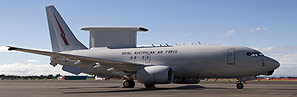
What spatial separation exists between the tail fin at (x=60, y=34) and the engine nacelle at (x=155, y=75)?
11773 mm

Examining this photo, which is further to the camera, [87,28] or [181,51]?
[87,28]

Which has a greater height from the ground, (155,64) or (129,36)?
(129,36)

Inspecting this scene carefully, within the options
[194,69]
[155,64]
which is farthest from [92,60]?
[194,69]

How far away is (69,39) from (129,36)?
886cm

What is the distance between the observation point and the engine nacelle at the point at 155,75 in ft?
78.3

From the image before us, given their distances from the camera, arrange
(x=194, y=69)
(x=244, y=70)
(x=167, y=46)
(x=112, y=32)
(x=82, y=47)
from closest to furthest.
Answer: (x=244, y=70), (x=194, y=69), (x=167, y=46), (x=82, y=47), (x=112, y=32)

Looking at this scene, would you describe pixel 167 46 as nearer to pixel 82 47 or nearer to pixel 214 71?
pixel 214 71

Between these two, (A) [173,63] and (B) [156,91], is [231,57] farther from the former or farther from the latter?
(B) [156,91]

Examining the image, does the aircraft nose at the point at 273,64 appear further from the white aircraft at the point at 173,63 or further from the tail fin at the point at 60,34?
the tail fin at the point at 60,34

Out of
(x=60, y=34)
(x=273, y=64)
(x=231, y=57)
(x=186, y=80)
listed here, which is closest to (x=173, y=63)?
(x=186, y=80)

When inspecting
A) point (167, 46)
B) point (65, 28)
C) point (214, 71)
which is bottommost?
point (214, 71)

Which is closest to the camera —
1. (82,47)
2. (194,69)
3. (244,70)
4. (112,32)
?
(244,70)

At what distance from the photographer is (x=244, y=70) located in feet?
78.7

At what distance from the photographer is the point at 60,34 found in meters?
34.8
